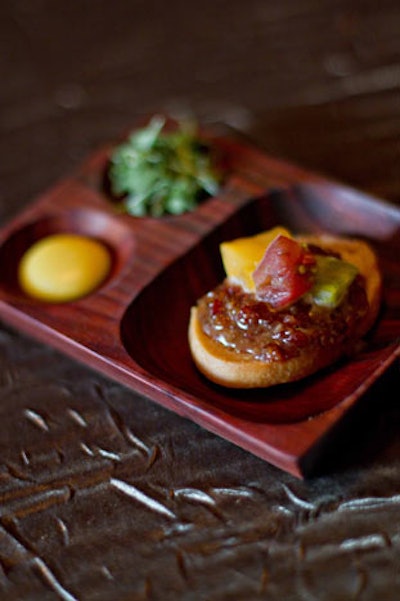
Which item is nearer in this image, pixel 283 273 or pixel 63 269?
pixel 283 273

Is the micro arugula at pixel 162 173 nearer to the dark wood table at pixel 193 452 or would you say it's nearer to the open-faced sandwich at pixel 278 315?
the dark wood table at pixel 193 452

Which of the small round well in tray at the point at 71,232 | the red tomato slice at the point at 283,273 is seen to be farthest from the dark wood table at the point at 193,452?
the red tomato slice at the point at 283,273

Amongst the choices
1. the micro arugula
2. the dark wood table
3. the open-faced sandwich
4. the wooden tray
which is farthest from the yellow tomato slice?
the micro arugula

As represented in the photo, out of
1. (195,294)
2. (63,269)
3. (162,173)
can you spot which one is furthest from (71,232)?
(195,294)

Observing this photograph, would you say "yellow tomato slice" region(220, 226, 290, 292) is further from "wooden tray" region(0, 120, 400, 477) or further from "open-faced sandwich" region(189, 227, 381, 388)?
"wooden tray" region(0, 120, 400, 477)

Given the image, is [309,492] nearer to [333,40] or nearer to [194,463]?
[194,463]

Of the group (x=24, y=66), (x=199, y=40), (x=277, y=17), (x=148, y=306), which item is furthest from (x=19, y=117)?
(x=148, y=306)

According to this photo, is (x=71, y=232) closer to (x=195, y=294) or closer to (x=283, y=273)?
(x=195, y=294)
